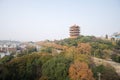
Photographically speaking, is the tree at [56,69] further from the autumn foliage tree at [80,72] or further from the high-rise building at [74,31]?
the high-rise building at [74,31]

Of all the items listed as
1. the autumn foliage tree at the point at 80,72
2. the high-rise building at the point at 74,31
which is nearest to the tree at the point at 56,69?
the autumn foliage tree at the point at 80,72

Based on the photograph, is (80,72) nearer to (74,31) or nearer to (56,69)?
(56,69)

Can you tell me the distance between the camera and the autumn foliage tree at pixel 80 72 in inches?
428

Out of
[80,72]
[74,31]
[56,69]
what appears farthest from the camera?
[74,31]

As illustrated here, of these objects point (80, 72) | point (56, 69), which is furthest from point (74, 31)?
point (80, 72)

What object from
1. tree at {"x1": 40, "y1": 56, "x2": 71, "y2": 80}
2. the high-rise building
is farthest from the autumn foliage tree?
the high-rise building

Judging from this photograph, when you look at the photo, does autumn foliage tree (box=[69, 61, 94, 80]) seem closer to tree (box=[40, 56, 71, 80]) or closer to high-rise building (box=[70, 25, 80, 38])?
tree (box=[40, 56, 71, 80])

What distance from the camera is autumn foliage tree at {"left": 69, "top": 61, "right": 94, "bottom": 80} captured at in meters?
10.9

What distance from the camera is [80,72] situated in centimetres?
1117

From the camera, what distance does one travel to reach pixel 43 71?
498 inches

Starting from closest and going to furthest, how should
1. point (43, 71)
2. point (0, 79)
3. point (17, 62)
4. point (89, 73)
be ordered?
point (89, 73)
point (0, 79)
point (43, 71)
point (17, 62)

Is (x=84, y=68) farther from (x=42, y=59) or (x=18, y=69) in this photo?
(x=18, y=69)

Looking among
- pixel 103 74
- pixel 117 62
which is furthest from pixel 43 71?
pixel 117 62

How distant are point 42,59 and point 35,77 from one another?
161cm
